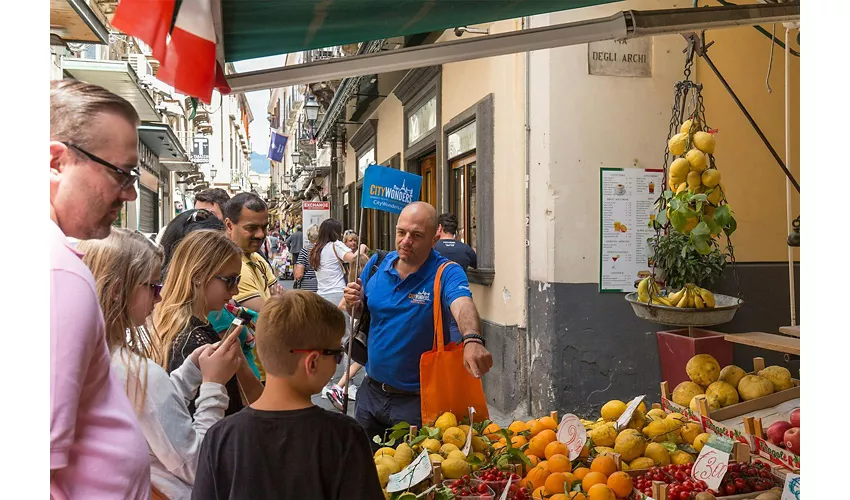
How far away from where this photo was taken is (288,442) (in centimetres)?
190

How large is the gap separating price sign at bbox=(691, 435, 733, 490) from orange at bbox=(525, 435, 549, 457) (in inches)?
26.4

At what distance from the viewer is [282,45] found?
2.69m

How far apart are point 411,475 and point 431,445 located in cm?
37

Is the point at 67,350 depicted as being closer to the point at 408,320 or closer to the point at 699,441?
the point at 408,320

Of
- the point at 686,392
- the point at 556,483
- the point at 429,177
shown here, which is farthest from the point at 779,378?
the point at 429,177

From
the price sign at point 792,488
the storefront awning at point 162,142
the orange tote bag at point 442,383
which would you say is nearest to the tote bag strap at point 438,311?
the orange tote bag at point 442,383

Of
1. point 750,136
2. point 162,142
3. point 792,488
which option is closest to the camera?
point 792,488

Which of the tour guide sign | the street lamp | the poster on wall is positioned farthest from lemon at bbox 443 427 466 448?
the street lamp

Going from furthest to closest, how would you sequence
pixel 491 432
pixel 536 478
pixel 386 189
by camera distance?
pixel 386 189
pixel 491 432
pixel 536 478

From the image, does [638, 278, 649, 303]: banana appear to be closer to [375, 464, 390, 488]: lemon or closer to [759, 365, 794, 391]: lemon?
[759, 365, 794, 391]: lemon

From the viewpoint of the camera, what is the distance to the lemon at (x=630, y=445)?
123 inches

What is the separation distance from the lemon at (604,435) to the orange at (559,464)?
343mm
